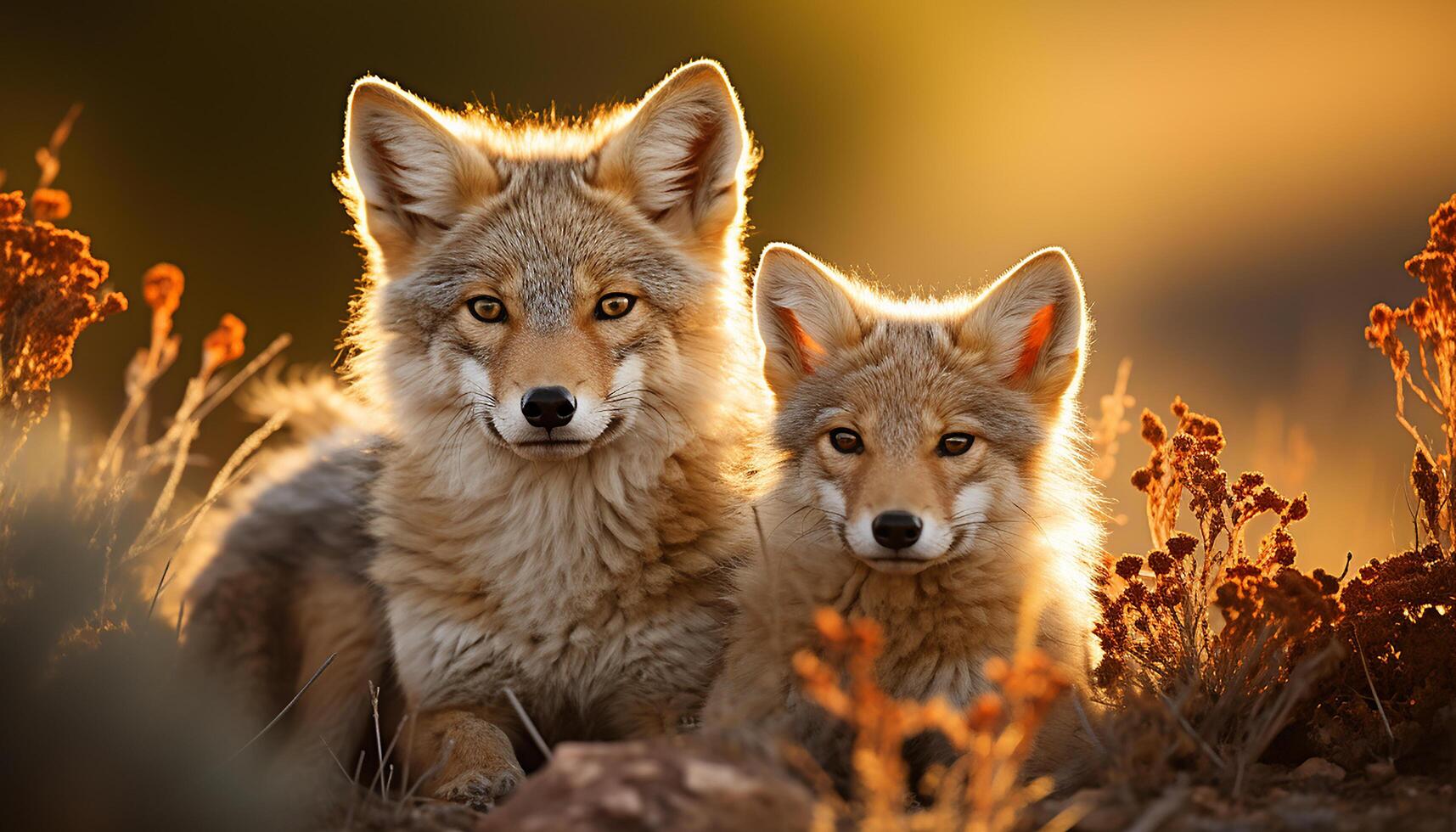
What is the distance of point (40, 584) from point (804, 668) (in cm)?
241

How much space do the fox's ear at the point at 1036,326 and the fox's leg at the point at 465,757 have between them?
70.7 inches

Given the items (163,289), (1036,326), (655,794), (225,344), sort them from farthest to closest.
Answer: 1. (225,344)
2. (163,289)
3. (1036,326)
4. (655,794)

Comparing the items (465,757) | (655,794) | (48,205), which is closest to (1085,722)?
(655,794)

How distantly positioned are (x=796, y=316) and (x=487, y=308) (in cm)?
95

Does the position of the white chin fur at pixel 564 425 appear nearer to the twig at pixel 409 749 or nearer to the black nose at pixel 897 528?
the twig at pixel 409 749

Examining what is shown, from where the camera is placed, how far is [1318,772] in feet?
10.0

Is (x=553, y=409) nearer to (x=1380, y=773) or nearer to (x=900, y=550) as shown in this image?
(x=900, y=550)

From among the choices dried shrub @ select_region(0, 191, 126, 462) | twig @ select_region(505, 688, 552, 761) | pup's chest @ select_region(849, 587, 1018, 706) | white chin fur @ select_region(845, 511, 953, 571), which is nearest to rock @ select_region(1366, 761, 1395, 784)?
pup's chest @ select_region(849, 587, 1018, 706)

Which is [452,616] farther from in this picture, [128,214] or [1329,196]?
[1329,196]

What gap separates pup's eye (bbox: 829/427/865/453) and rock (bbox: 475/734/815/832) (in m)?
1.23

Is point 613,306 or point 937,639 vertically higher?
point 613,306

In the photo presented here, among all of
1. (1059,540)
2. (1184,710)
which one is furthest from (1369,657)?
(1059,540)

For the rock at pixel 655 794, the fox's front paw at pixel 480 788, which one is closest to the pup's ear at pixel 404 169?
the fox's front paw at pixel 480 788

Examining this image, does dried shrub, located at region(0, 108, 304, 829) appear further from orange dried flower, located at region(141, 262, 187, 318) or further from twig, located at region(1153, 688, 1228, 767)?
twig, located at region(1153, 688, 1228, 767)
